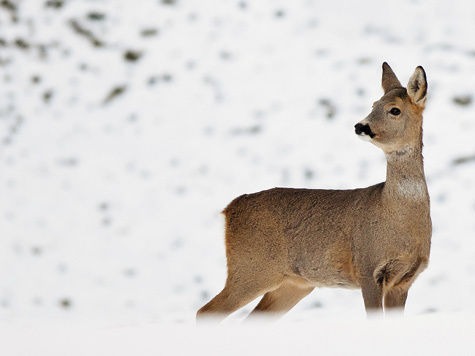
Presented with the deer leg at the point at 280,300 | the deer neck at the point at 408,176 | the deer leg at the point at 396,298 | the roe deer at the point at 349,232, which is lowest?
the deer leg at the point at 280,300

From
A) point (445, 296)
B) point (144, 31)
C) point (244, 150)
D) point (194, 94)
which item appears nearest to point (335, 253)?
point (445, 296)

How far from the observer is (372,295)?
3.68 meters

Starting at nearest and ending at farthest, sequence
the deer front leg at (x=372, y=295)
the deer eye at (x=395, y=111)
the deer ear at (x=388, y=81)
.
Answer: the deer front leg at (x=372, y=295)
the deer eye at (x=395, y=111)
the deer ear at (x=388, y=81)

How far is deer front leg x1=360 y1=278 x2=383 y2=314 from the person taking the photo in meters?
3.64

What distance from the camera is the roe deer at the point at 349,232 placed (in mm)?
3730

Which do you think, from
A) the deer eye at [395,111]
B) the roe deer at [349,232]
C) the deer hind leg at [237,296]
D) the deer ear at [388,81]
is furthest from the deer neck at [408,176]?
the deer hind leg at [237,296]

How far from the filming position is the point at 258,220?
418 cm

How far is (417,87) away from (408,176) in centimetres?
37

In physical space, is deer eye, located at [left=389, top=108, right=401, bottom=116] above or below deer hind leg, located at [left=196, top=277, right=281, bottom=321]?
above

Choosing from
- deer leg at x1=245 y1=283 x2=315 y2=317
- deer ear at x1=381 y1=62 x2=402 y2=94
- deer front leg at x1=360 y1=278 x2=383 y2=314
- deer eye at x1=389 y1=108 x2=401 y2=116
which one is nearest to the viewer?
deer front leg at x1=360 y1=278 x2=383 y2=314

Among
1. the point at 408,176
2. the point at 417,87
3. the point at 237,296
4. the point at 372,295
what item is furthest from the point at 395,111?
the point at 237,296

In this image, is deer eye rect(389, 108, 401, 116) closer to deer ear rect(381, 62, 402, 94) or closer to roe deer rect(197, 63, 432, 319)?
roe deer rect(197, 63, 432, 319)

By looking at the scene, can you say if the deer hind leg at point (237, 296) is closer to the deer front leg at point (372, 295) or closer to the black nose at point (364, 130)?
the deer front leg at point (372, 295)

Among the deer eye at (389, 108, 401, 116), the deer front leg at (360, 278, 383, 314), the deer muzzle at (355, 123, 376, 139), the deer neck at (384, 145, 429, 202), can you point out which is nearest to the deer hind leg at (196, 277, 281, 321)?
the deer front leg at (360, 278, 383, 314)
